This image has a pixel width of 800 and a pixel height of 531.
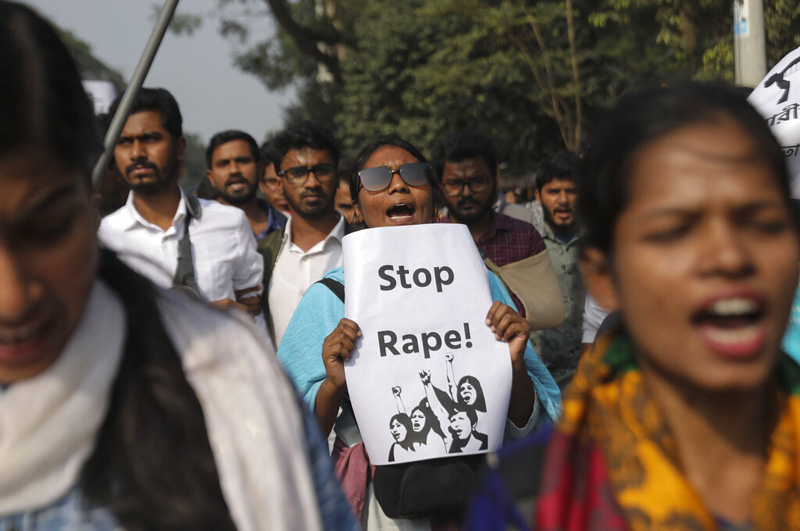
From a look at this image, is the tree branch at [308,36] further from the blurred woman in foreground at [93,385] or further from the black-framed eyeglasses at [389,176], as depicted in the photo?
the blurred woman in foreground at [93,385]

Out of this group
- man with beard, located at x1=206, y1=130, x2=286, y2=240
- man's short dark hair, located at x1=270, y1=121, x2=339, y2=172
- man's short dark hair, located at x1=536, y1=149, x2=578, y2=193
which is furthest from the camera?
man with beard, located at x1=206, y1=130, x2=286, y2=240

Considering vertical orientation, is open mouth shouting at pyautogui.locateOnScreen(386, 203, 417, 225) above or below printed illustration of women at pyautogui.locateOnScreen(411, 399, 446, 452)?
above

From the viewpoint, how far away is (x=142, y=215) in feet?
16.6

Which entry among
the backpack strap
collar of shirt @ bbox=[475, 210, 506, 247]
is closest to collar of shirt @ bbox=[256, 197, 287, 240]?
collar of shirt @ bbox=[475, 210, 506, 247]

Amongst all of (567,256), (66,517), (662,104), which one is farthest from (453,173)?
(66,517)

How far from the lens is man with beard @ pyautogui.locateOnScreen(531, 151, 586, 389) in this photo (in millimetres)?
5793

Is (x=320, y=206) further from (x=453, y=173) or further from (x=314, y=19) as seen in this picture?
(x=314, y=19)

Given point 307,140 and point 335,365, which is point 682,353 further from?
point 307,140

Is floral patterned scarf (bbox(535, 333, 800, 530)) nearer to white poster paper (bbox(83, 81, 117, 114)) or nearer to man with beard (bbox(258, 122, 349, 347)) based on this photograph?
man with beard (bbox(258, 122, 349, 347))

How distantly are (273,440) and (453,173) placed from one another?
410 centimetres

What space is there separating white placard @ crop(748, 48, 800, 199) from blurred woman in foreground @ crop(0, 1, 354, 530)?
173cm

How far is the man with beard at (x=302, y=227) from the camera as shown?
208 inches

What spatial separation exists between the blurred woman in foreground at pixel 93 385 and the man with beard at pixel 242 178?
231 inches

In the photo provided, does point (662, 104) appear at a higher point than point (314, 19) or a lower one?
lower
